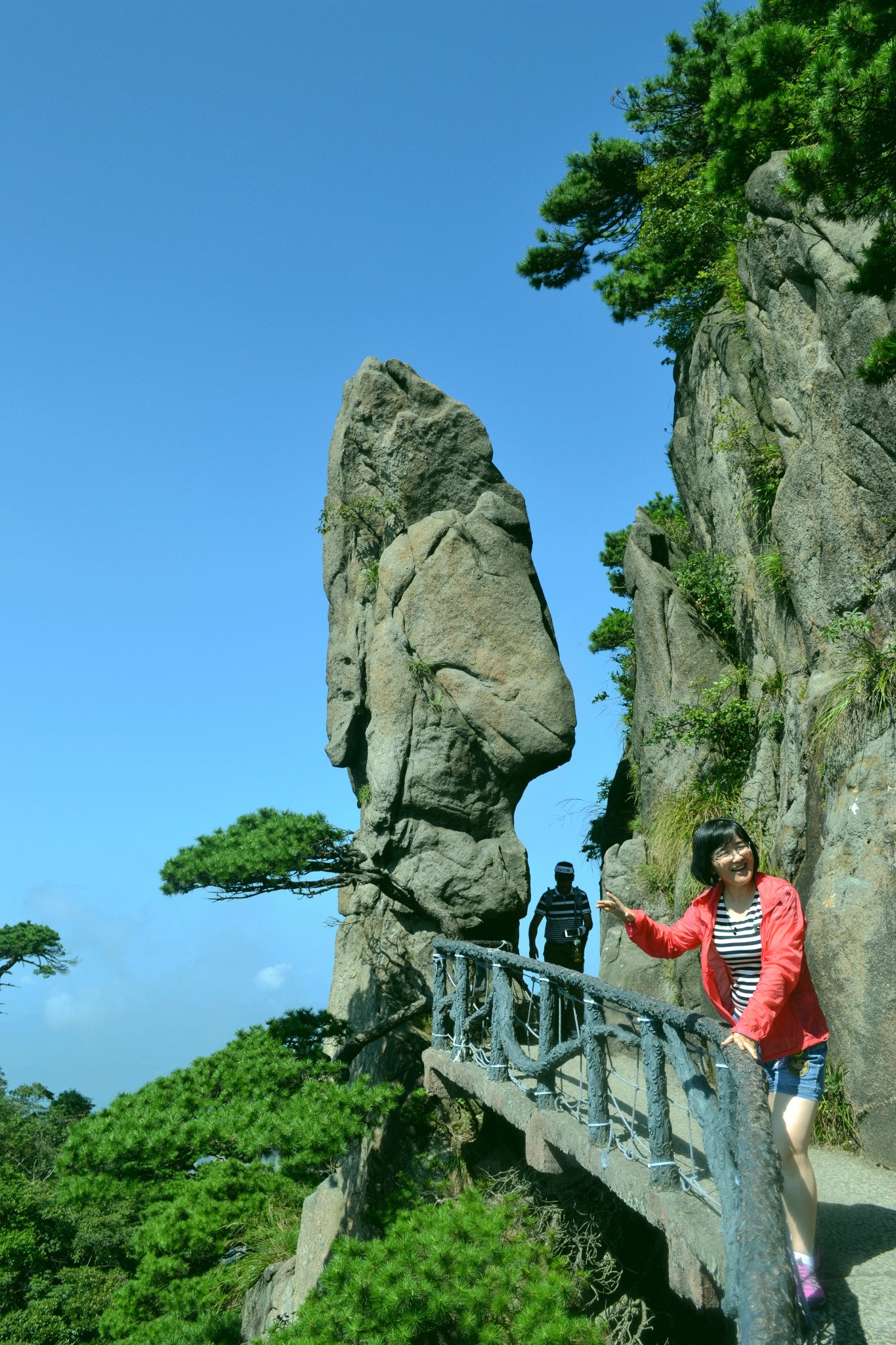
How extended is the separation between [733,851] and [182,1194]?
9.09 meters

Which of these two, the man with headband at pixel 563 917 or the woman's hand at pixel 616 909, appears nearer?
the woman's hand at pixel 616 909

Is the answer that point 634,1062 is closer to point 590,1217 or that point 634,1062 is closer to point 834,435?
point 590,1217

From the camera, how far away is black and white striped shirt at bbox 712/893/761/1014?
4.27 m

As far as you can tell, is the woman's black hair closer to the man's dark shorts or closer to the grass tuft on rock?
the grass tuft on rock

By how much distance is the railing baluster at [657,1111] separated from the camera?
4.82m

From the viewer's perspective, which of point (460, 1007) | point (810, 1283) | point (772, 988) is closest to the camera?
point (772, 988)

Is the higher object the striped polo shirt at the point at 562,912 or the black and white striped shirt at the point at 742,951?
the striped polo shirt at the point at 562,912

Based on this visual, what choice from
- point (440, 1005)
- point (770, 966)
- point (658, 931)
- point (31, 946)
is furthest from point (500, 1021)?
point (31, 946)

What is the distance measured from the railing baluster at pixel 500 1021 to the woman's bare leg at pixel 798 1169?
4.01m

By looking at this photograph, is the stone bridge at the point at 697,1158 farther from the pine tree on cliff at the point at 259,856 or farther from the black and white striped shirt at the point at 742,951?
the pine tree on cliff at the point at 259,856

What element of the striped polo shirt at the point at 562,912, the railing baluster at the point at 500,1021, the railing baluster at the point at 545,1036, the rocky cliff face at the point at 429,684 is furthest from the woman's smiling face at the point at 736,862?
the rocky cliff face at the point at 429,684

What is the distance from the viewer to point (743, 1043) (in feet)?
12.2

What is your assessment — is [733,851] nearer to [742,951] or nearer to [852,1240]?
[742,951]

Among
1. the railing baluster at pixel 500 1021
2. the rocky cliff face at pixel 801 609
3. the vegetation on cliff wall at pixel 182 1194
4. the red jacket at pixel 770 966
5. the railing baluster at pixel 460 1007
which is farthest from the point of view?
the railing baluster at pixel 460 1007
